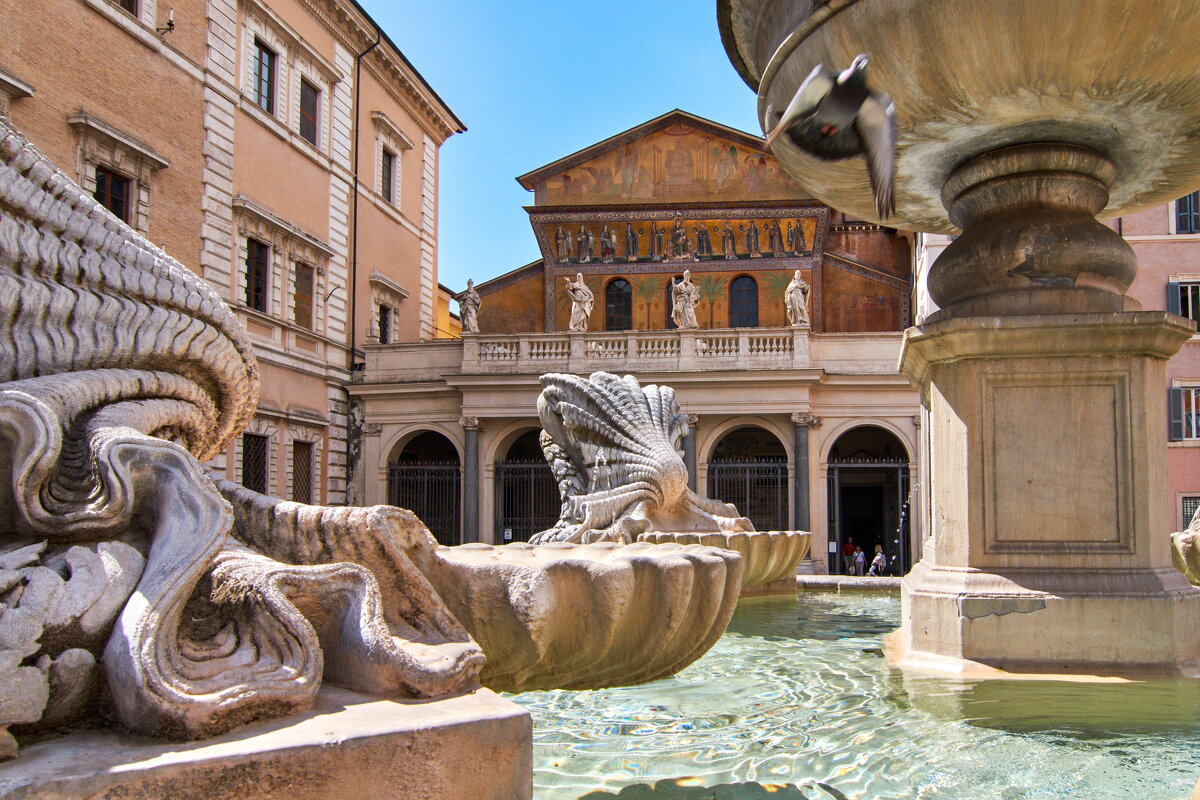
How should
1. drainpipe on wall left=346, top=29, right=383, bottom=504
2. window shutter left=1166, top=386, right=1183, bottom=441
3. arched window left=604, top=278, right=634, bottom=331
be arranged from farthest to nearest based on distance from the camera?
arched window left=604, top=278, right=634, bottom=331 < drainpipe on wall left=346, top=29, right=383, bottom=504 < window shutter left=1166, top=386, right=1183, bottom=441

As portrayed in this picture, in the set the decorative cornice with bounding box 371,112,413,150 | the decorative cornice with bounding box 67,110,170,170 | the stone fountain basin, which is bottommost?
the stone fountain basin

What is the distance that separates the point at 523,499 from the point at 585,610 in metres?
21.7

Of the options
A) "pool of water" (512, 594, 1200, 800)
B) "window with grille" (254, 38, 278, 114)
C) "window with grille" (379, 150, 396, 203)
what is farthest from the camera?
"window with grille" (379, 150, 396, 203)

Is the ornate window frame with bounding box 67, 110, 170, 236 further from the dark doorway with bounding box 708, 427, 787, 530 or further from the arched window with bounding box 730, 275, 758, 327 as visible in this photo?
the arched window with bounding box 730, 275, 758, 327

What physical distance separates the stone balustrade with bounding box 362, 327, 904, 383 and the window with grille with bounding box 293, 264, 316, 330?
3.71m

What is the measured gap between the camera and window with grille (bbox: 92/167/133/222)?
16.4 m

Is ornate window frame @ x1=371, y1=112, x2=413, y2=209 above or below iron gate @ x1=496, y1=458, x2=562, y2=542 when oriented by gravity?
above

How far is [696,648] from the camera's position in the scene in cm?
233

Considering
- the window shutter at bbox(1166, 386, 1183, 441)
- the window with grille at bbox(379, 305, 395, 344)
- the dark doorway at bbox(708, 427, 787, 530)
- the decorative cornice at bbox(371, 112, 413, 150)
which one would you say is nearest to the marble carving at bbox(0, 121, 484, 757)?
the dark doorway at bbox(708, 427, 787, 530)

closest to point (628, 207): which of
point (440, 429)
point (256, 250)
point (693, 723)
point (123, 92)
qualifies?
point (440, 429)

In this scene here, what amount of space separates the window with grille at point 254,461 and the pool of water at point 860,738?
17.6m

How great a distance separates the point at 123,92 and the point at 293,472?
8591 millimetres

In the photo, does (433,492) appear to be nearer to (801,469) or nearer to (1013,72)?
(801,469)

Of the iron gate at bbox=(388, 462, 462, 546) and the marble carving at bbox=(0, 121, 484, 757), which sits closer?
the marble carving at bbox=(0, 121, 484, 757)
